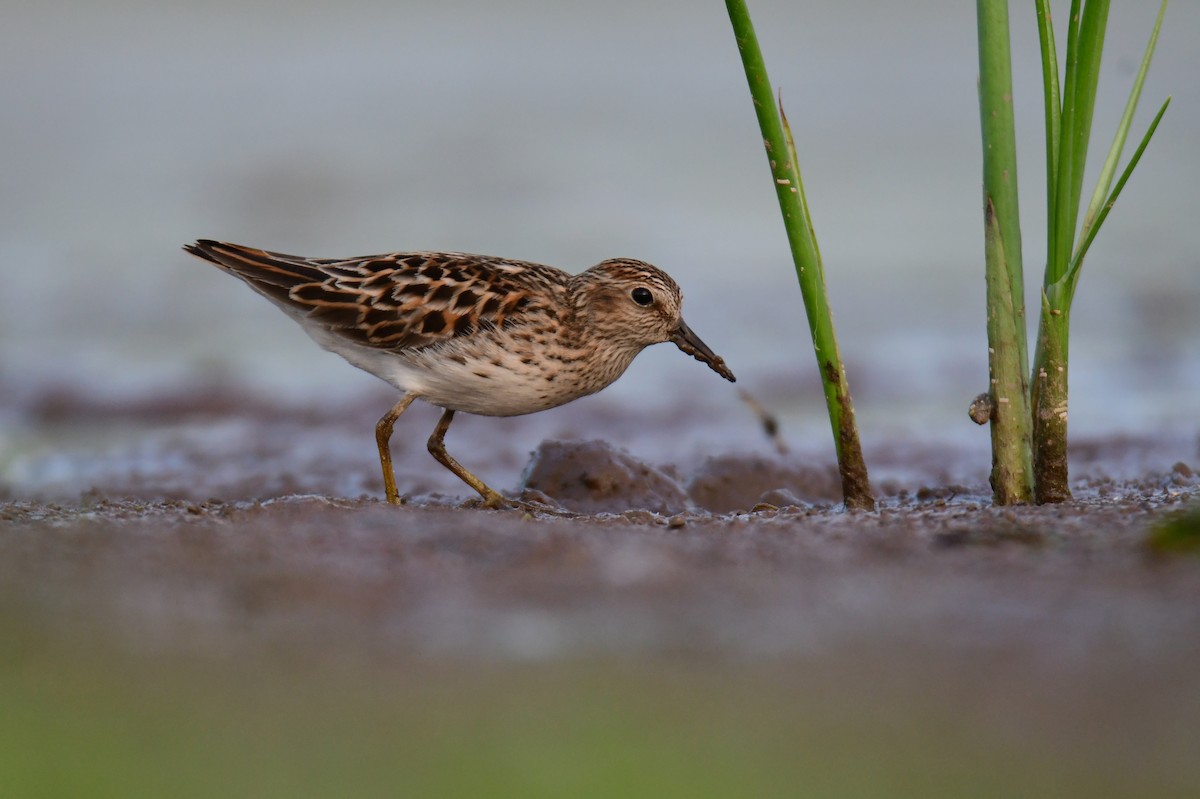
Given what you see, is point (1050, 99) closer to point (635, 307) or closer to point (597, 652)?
point (635, 307)

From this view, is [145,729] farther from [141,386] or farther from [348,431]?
[141,386]

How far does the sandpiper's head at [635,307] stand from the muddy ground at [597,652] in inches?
69.2

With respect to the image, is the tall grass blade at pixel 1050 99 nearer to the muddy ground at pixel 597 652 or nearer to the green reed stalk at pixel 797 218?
the green reed stalk at pixel 797 218

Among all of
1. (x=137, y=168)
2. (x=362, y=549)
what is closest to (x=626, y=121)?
(x=137, y=168)

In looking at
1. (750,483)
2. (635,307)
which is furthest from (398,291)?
(750,483)

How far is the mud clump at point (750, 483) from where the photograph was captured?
6828mm

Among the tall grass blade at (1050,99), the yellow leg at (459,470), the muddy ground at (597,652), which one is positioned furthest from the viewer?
the yellow leg at (459,470)

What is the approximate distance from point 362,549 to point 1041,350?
278 centimetres

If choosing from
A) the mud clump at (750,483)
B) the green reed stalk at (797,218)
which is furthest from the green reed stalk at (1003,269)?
the mud clump at (750,483)

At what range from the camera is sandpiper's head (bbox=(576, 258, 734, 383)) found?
22.5 feet

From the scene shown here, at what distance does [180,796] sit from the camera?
2.61m

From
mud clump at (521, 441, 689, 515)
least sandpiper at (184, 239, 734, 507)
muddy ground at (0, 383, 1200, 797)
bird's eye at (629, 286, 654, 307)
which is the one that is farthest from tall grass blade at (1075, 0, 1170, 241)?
bird's eye at (629, 286, 654, 307)

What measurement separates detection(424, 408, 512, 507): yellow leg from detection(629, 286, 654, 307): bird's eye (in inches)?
45.4

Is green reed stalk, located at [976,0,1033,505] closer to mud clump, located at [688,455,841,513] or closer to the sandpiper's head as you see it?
mud clump, located at [688,455,841,513]
